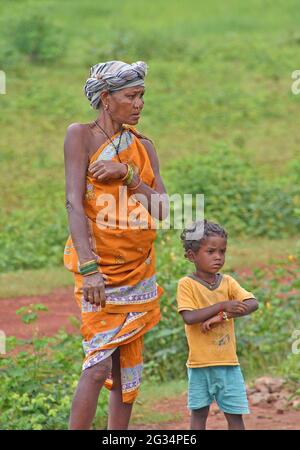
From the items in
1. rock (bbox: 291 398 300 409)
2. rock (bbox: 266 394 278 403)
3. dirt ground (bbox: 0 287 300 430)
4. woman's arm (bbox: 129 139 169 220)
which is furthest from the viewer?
rock (bbox: 266 394 278 403)

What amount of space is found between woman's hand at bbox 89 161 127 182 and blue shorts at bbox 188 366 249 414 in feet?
2.92

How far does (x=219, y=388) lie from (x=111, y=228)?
817mm

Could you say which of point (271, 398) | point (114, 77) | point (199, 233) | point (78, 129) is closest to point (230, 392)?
point (199, 233)

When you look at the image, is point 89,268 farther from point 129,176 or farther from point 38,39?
point 38,39

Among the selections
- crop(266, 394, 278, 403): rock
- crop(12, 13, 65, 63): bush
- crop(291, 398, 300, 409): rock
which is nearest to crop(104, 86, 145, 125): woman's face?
crop(291, 398, 300, 409): rock

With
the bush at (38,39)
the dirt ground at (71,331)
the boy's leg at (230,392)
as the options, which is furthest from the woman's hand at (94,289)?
the bush at (38,39)

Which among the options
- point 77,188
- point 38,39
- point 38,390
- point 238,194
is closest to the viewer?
point 77,188

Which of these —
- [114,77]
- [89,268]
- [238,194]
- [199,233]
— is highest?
[238,194]

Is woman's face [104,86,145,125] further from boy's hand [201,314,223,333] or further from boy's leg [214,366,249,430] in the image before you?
boy's leg [214,366,249,430]

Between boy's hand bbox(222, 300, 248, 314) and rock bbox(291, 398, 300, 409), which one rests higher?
boy's hand bbox(222, 300, 248, 314)

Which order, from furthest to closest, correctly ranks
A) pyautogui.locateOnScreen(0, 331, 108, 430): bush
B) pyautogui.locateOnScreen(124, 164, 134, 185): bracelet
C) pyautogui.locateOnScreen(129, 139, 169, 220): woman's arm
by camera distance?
Answer: pyautogui.locateOnScreen(0, 331, 108, 430): bush
pyautogui.locateOnScreen(129, 139, 169, 220): woman's arm
pyautogui.locateOnScreen(124, 164, 134, 185): bracelet

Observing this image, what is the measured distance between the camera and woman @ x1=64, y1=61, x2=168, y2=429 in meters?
5.28

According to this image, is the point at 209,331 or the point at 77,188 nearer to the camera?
the point at 77,188

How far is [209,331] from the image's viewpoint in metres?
5.46
